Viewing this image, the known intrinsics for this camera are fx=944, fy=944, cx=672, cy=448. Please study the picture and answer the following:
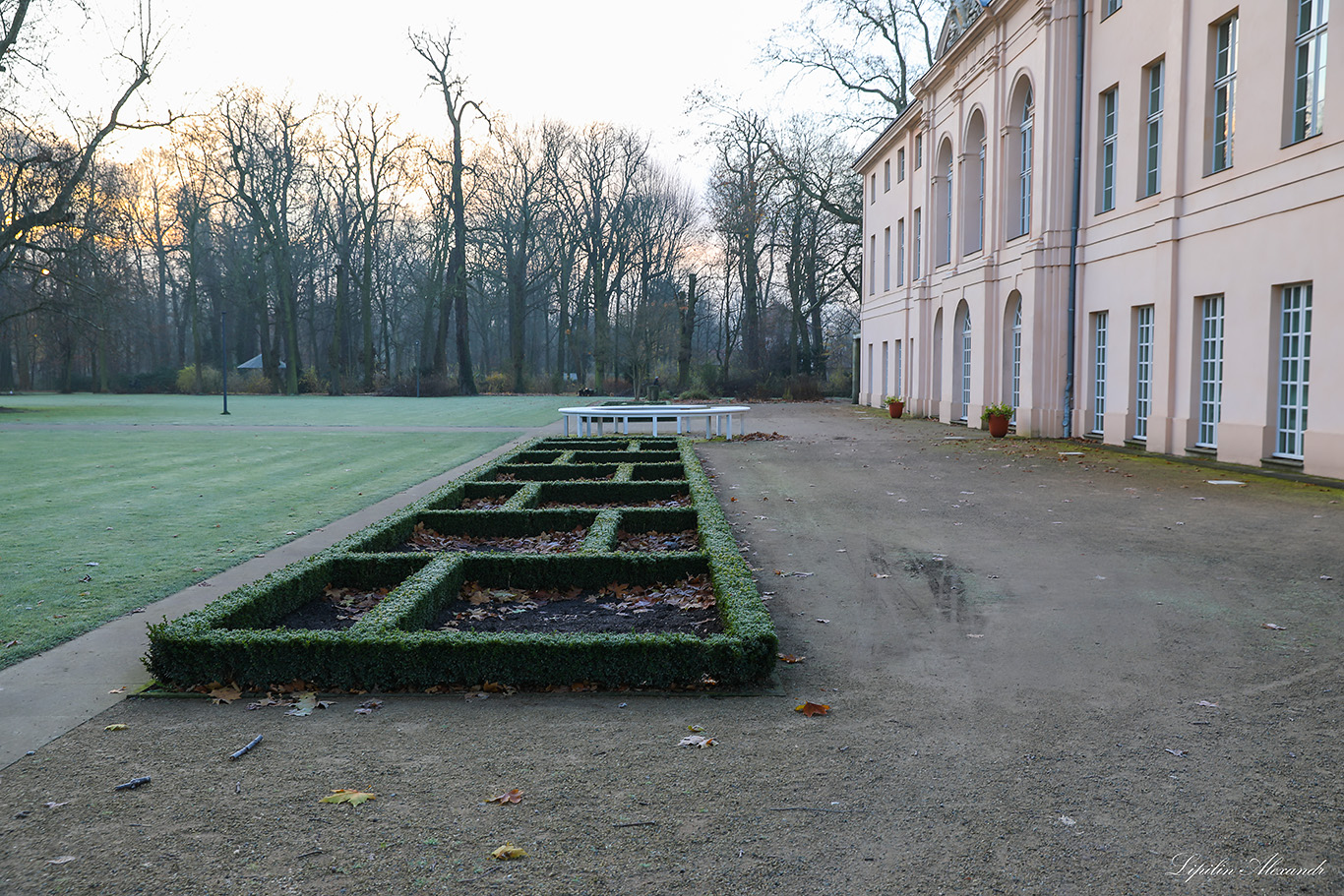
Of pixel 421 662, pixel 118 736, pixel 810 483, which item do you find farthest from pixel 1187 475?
pixel 118 736

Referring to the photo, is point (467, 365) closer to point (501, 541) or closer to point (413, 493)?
point (413, 493)

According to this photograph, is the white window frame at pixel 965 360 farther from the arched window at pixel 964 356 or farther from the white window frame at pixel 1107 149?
the white window frame at pixel 1107 149

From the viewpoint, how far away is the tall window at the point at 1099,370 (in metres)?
18.9

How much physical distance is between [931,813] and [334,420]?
2689 centimetres

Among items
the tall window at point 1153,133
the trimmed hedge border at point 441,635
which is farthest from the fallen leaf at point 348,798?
the tall window at point 1153,133

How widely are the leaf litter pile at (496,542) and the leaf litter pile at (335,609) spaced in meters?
1.19

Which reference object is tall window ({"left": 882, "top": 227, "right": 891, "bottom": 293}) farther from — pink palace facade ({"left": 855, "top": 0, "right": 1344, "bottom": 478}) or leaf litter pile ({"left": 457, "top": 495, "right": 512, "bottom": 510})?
leaf litter pile ({"left": 457, "top": 495, "right": 512, "bottom": 510})

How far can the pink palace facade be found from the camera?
12789mm

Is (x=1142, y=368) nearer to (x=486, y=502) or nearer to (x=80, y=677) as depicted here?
(x=486, y=502)

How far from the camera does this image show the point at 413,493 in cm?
1141

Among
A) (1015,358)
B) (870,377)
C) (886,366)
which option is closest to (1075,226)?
(1015,358)

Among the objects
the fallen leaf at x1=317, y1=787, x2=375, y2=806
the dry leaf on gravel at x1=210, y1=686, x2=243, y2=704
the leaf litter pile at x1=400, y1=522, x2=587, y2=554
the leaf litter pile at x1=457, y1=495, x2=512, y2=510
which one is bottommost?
the dry leaf on gravel at x1=210, y1=686, x2=243, y2=704

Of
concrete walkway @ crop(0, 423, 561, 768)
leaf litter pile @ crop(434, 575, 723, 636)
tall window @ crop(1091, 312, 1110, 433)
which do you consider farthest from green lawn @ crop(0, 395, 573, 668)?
tall window @ crop(1091, 312, 1110, 433)

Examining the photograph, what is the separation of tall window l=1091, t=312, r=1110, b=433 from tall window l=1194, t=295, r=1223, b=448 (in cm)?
349
